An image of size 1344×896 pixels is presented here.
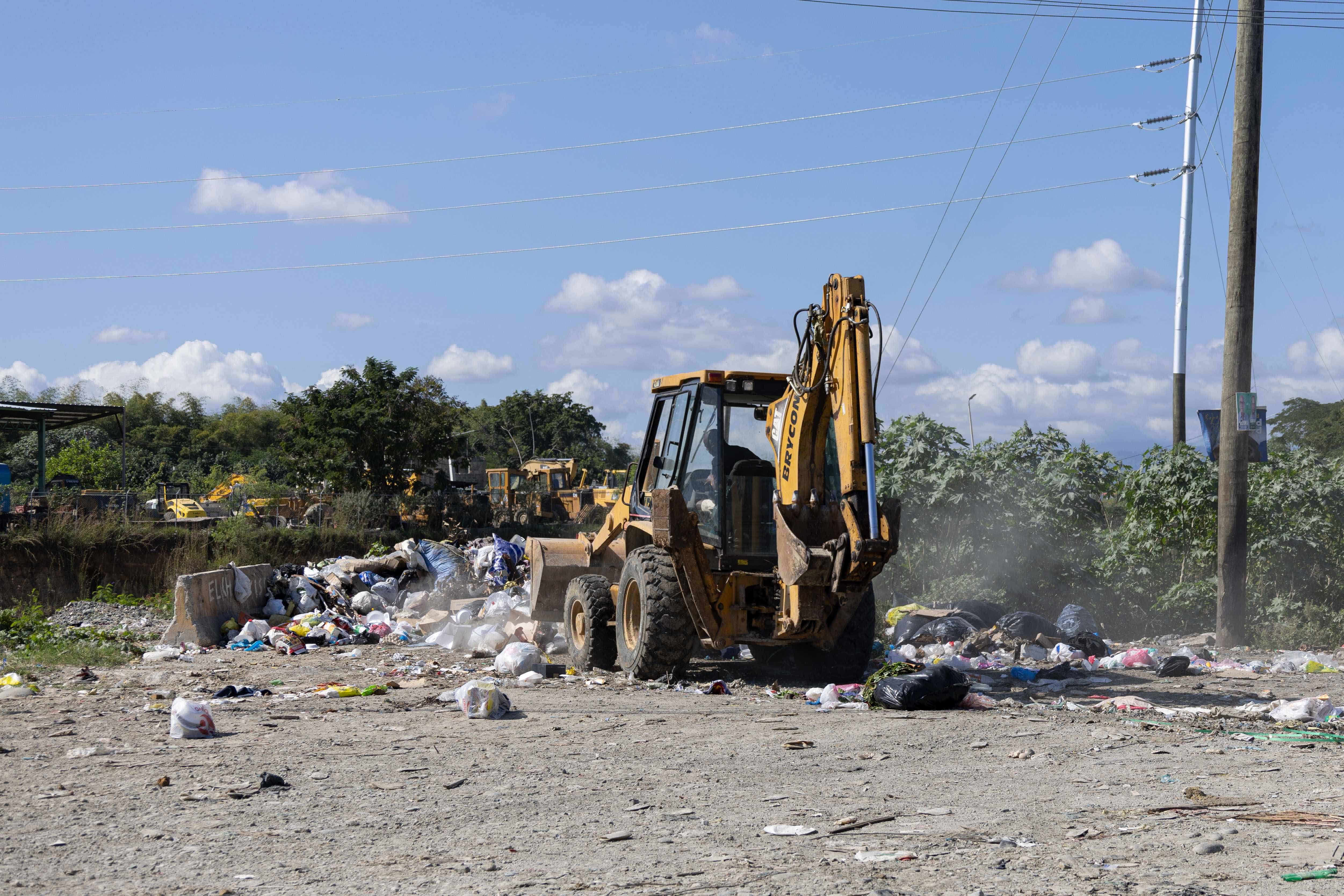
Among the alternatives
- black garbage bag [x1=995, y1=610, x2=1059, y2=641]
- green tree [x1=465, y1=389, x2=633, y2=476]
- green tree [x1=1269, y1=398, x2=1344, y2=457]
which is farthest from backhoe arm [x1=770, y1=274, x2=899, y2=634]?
green tree [x1=465, y1=389, x2=633, y2=476]

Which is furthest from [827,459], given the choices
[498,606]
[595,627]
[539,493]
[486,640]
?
[539,493]

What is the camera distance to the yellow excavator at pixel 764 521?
23.7ft

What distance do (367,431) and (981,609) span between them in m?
18.6

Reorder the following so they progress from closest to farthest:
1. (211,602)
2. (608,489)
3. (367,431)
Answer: (211,602)
(367,431)
(608,489)

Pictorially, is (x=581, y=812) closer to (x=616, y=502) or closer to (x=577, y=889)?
(x=577, y=889)

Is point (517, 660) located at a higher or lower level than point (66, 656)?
higher

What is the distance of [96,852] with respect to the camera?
3953mm

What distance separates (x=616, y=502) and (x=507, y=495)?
85.7ft

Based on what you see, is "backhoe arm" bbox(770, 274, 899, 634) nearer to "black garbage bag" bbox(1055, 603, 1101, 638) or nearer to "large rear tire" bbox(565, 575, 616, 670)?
"large rear tire" bbox(565, 575, 616, 670)

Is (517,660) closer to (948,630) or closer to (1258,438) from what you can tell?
(948,630)

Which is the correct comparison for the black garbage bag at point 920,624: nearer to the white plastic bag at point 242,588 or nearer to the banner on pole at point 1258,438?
the banner on pole at point 1258,438

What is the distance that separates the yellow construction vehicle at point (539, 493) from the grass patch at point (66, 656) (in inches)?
633

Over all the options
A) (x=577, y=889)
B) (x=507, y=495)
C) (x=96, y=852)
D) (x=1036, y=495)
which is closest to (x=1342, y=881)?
(x=577, y=889)

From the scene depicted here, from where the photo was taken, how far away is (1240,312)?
11.0 meters
